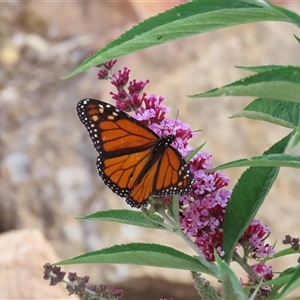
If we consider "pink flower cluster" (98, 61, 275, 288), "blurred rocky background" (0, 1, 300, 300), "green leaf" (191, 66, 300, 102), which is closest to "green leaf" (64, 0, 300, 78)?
"green leaf" (191, 66, 300, 102)

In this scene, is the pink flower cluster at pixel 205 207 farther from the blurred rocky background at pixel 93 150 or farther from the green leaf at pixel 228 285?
the blurred rocky background at pixel 93 150

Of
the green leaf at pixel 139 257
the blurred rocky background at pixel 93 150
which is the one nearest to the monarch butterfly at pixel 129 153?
the green leaf at pixel 139 257

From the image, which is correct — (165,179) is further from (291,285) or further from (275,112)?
(291,285)

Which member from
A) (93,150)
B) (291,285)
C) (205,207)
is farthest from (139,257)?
(93,150)

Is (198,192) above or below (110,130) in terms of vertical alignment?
below

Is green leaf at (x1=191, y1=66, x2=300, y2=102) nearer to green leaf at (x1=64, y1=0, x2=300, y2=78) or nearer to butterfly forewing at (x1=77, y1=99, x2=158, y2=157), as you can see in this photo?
green leaf at (x1=64, y1=0, x2=300, y2=78)
